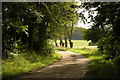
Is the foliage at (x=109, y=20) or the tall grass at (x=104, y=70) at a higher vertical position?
the foliage at (x=109, y=20)

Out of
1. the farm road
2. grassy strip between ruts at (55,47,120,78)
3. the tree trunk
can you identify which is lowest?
the farm road

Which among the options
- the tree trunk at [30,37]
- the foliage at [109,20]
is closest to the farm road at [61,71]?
the foliage at [109,20]

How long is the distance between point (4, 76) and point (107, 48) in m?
8.16

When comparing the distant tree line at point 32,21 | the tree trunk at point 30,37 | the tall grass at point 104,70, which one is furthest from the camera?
the tree trunk at point 30,37

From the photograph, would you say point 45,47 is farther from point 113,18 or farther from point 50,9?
point 113,18

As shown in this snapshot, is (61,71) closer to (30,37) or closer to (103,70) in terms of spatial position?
(103,70)

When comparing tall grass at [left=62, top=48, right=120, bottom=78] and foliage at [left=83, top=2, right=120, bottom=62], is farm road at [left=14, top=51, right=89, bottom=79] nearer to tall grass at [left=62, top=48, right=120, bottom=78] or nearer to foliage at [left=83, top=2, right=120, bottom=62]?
tall grass at [left=62, top=48, right=120, bottom=78]

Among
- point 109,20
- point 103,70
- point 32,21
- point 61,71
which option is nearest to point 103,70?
point 103,70

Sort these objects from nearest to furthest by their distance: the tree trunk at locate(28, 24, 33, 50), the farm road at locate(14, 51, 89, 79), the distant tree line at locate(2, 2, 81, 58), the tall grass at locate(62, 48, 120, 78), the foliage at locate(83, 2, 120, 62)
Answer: the tall grass at locate(62, 48, 120, 78), the foliage at locate(83, 2, 120, 62), the farm road at locate(14, 51, 89, 79), the distant tree line at locate(2, 2, 81, 58), the tree trunk at locate(28, 24, 33, 50)

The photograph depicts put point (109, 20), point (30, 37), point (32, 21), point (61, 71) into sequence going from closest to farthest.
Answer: point (109, 20)
point (61, 71)
point (32, 21)
point (30, 37)

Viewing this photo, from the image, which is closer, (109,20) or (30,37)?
(109,20)

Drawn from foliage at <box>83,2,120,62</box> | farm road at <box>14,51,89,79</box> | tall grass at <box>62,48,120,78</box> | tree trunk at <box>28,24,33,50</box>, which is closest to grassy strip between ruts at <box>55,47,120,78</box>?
tall grass at <box>62,48,120,78</box>

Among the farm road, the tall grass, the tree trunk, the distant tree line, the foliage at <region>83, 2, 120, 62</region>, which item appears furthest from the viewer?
the tree trunk

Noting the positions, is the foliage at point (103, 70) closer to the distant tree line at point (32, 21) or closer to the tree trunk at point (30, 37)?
the distant tree line at point (32, 21)
